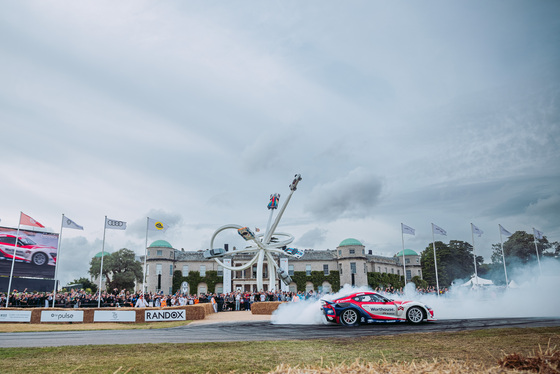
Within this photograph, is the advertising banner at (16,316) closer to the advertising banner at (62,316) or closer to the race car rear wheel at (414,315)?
the advertising banner at (62,316)

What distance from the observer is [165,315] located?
27891 mm

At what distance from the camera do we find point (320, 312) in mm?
→ 22281

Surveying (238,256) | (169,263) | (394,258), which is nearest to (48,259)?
(169,263)

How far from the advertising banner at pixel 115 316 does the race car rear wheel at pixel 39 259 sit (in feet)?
149

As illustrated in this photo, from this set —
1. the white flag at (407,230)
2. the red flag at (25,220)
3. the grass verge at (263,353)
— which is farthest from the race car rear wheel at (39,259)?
the grass verge at (263,353)

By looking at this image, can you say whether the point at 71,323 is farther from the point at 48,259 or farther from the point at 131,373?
the point at 48,259

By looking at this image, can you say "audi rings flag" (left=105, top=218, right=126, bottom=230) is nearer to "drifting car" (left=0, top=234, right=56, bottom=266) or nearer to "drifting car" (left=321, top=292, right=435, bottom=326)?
"drifting car" (left=321, top=292, right=435, bottom=326)

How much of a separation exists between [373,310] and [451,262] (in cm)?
9398

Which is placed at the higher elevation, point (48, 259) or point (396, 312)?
point (48, 259)

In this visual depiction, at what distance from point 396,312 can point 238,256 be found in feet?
264

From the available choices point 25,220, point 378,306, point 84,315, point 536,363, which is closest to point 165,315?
point 84,315

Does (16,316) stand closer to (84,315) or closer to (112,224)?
(84,315)

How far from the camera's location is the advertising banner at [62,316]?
88.9ft

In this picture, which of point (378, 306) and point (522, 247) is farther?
point (522, 247)
